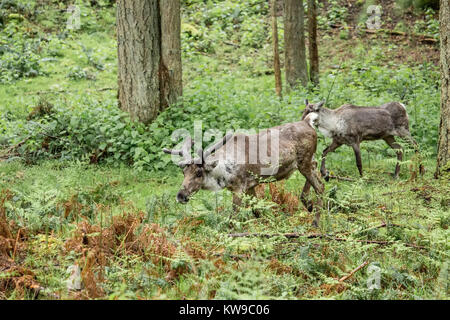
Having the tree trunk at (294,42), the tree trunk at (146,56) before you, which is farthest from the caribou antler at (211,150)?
the tree trunk at (294,42)

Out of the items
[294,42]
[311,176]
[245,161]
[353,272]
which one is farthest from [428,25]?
[353,272]

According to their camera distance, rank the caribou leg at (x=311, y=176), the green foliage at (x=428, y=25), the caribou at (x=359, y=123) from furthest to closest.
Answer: the green foliage at (x=428, y=25)
the caribou at (x=359, y=123)
the caribou leg at (x=311, y=176)

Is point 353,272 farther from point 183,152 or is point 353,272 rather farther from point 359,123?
point 359,123

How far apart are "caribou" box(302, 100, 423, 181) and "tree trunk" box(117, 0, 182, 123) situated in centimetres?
344

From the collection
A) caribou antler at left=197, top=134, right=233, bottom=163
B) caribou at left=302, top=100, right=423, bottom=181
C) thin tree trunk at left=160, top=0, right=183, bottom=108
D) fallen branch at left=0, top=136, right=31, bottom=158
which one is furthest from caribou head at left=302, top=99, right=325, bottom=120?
fallen branch at left=0, top=136, right=31, bottom=158

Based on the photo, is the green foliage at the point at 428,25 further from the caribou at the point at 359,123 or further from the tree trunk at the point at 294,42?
the caribou at the point at 359,123

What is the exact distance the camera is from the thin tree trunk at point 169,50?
38.6 ft

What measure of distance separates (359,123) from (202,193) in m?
4.66

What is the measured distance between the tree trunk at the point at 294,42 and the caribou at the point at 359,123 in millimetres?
5372

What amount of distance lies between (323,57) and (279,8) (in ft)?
16.8

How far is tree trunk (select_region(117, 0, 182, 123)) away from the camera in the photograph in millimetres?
11500

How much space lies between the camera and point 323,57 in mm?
21906

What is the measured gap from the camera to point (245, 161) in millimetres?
7711
